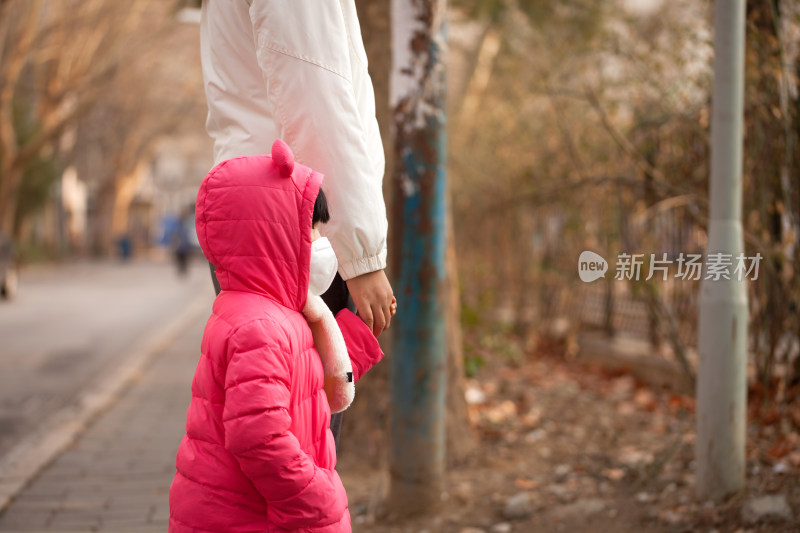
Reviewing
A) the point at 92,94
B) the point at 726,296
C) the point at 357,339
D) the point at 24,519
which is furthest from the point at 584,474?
the point at 92,94

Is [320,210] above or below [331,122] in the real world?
below

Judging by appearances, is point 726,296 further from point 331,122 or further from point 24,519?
point 24,519

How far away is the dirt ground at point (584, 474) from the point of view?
369 cm

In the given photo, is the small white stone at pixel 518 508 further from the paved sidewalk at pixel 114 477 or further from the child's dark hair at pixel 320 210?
the child's dark hair at pixel 320 210

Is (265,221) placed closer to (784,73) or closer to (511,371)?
(784,73)

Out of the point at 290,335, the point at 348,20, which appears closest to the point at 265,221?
the point at 290,335

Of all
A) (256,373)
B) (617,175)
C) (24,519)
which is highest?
(617,175)

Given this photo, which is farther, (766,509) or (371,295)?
(766,509)

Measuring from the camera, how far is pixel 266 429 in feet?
5.65

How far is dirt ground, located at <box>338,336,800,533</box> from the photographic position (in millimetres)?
3691

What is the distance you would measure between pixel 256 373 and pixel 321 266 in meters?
0.28

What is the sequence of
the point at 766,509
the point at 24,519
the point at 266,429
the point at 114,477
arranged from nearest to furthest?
the point at 266,429, the point at 766,509, the point at 24,519, the point at 114,477

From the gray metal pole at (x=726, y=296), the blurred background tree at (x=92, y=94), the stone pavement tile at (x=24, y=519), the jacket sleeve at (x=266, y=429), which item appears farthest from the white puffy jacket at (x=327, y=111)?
the blurred background tree at (x=92, y=94)

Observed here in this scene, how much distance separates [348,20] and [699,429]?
2373mm
